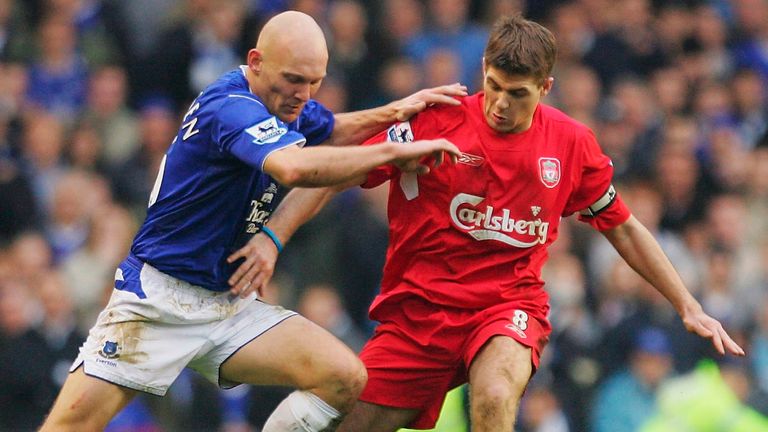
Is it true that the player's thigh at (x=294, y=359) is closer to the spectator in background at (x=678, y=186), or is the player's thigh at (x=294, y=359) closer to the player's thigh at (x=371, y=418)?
the player's thigh at (x=371, y=418)

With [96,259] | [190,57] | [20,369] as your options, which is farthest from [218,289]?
[190,57]

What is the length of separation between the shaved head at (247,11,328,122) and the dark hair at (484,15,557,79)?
2.77ft

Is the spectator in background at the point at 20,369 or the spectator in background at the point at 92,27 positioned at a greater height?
the spectator in background at the point at 92,27

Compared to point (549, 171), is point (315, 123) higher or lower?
higher

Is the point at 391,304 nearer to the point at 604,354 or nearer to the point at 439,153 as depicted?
the point at 439,153

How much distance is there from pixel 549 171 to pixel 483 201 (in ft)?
1.21

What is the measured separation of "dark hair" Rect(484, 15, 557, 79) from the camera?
7.05 m

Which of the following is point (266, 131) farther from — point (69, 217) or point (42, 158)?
point (42, 158)

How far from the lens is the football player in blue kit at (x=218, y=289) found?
692 cm

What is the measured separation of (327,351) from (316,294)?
4875 mm

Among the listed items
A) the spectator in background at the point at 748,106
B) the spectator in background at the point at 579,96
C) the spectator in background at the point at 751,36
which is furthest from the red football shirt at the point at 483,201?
the spectator in background at the point at 751,36

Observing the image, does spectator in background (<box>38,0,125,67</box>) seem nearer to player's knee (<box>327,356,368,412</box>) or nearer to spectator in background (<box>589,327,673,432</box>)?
spectator in background (<box>589,327,673,432</box>)

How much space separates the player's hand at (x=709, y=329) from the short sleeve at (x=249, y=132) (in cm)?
234

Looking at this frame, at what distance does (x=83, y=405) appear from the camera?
6832 millimetres
